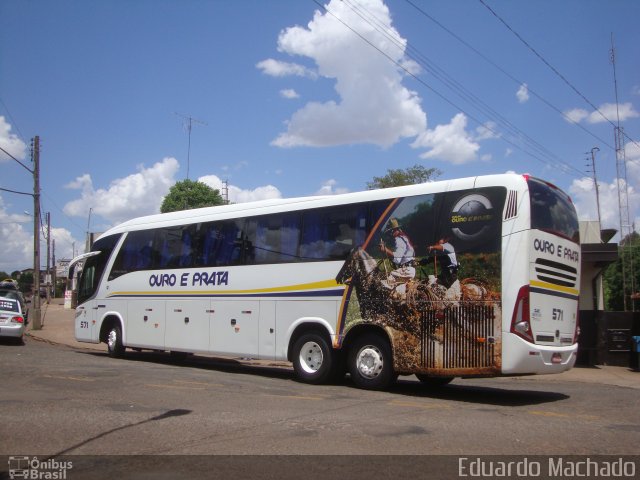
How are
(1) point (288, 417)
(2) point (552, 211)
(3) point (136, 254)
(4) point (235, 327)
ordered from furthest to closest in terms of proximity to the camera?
(3) point (136, 254)
(4) point (235, 327)
(2) point (552, 211)
(1) point (288, 417)

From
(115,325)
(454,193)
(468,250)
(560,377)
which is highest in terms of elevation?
(454,193)

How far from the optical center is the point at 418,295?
10.3m

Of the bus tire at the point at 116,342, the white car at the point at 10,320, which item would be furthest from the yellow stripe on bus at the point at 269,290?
the white car at the point at 10,320

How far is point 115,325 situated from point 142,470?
38.1 feet

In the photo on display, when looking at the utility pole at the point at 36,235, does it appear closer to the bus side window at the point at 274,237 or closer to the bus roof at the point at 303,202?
the bus roof at the point at 303,202

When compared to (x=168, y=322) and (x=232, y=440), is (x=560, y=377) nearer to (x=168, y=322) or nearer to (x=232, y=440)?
(x=168, y=322)

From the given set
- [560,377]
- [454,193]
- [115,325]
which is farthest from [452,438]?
[115,325]

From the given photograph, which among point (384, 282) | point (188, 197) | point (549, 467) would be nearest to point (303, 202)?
point (384, 282)

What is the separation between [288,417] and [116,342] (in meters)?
9.69

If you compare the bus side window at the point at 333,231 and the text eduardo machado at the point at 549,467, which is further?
the bus side window at the point at 333,231

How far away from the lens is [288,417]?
8109 mm

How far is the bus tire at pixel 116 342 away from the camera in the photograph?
16.4m

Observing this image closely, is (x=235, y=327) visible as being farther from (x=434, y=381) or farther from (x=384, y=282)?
(x=434, y=381)

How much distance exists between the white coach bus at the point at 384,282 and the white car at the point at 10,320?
6.68 metres
